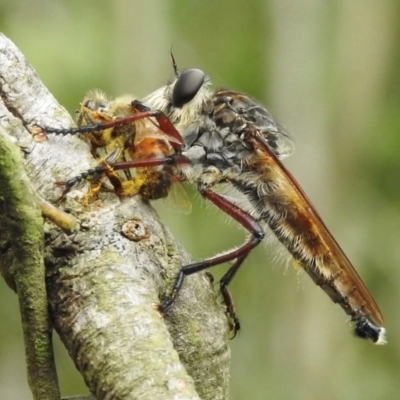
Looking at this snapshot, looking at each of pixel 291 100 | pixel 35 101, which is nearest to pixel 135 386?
pixel 35 101

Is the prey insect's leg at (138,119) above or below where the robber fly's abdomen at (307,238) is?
above

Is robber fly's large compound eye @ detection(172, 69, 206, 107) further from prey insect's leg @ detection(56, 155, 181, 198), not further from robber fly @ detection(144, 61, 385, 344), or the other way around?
prey insect's leg @ detection(56, 155, 181, 198)

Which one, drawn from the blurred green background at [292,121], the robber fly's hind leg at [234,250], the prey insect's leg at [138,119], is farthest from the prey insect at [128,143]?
the blurred green background at [292,121]

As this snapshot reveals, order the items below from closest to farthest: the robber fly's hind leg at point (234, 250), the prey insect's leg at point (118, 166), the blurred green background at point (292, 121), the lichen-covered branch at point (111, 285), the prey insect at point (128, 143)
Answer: the lichen-covered branch at point (111, 285)
the prey insect's leg at point (118, 166)
the prey insect at point (128, 143)
the robber fly's hind leg at point (234, 250)
the blurred green background at point (292, 121)

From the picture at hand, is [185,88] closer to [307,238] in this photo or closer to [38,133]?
[307,238]

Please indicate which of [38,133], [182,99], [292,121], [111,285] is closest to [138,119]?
[38,133]

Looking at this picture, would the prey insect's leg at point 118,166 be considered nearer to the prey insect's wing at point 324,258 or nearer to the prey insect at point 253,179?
the prey insect at point 253,179
